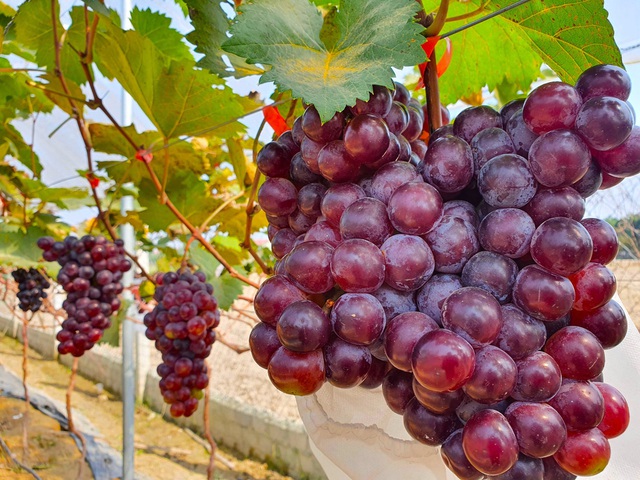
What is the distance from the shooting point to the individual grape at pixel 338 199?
1.05 feet

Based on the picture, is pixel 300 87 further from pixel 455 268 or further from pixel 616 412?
pixel 616 412

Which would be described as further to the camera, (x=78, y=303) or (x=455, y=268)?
(x=78, y=303)

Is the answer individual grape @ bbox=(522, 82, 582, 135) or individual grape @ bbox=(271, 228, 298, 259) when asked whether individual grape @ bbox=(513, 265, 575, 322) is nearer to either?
individual grape @ bbox=(522, 82, 582, 135)

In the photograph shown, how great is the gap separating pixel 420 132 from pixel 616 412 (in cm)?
24

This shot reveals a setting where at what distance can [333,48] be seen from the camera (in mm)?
367

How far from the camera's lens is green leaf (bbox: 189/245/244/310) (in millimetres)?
1337

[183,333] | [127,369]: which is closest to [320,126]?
[183,333]

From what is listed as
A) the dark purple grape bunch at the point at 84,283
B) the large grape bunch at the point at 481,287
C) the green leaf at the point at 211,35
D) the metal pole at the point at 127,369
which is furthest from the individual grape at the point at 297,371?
the metal pole at the point at 127,369

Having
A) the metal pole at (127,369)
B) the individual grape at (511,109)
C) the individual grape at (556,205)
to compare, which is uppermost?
the individual grape at (511,109)

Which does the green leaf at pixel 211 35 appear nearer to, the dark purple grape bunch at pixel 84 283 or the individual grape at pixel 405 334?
the individual grape at pixel 405 334

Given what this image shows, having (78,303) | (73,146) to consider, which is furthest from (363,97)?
(73,146)

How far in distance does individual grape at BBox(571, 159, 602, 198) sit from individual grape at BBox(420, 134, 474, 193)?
2.6 inches

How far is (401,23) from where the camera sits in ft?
1.10

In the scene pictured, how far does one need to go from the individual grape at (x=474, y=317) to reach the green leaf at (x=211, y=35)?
1.30 ft
